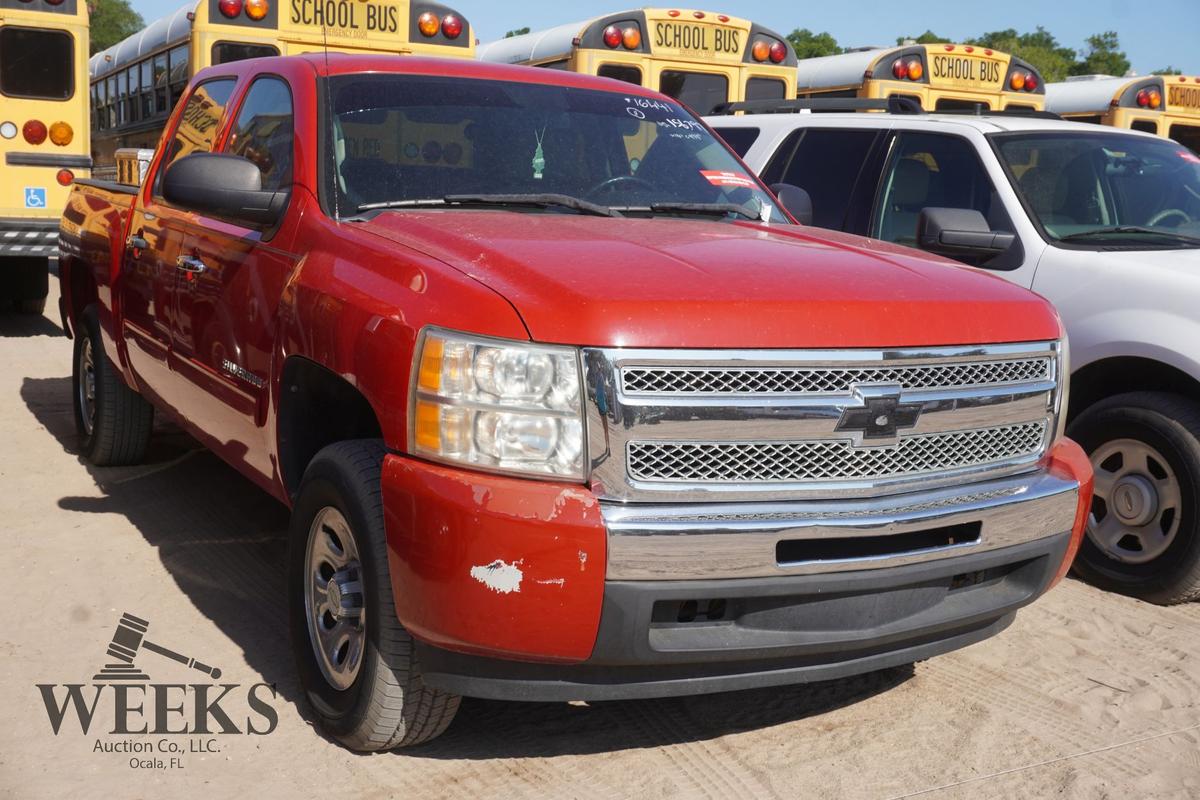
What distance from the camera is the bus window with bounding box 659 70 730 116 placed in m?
11.7

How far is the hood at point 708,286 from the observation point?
2.97 metres

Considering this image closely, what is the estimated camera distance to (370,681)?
3.24m

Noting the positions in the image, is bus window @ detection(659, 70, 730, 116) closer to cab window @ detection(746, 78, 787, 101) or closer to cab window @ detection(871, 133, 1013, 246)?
cab window @ detection(746, 78, 787, 101)

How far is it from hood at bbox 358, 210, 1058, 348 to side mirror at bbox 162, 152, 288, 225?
0.46 m

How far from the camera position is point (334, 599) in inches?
136

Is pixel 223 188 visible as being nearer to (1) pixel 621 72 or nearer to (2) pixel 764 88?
(1) pixel 621 72

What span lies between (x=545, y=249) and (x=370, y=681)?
1154 mm

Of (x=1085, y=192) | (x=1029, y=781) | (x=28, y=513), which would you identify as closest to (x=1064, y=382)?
(x=1029, y=781)

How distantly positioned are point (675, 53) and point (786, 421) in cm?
919

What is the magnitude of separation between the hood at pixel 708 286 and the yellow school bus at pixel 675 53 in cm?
754

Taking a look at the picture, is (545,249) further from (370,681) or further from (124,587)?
(124,587)

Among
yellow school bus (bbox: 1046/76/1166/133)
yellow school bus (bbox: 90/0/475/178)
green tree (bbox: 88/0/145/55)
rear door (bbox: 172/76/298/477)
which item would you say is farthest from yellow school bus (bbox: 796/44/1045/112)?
green tree (bbox: 88/0/145/55)

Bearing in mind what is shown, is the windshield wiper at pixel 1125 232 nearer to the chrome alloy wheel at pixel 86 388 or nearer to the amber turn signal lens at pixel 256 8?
the chrome alloy wheel at pixel 86 388

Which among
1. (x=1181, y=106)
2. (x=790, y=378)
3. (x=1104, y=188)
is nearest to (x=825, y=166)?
(x=1104, y=188)
